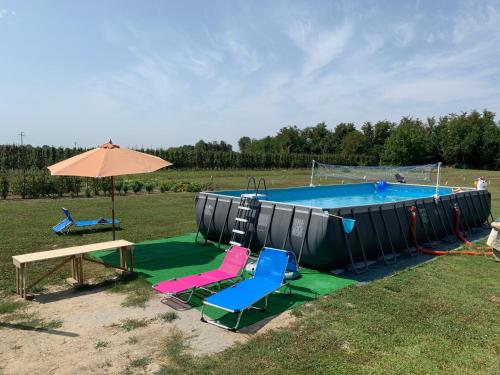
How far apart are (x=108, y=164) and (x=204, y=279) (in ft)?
11.1

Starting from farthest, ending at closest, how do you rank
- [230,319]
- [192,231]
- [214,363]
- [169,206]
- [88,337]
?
1. [169,206]
2. [192,231]
3. [230,319]
4. [88,337]
5. [214,363]

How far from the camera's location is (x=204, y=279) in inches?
271

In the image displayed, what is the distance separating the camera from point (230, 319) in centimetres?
593

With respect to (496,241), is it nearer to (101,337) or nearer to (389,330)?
(389,330)

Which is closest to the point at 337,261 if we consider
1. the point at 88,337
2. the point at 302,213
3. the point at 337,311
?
the point at 302,213

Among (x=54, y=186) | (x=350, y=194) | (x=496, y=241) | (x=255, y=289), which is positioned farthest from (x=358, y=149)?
(x=255, y=289)

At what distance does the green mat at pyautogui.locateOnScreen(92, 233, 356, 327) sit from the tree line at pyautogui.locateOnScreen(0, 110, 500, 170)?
1057 inches

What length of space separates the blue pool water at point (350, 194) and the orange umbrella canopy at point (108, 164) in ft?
18.1

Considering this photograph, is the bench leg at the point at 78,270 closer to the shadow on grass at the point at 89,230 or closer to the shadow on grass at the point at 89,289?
the shadow on grass at the point at 89,289

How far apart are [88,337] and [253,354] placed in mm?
2247

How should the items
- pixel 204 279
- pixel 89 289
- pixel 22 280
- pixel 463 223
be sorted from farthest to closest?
pixel 463 223 < pixel 89 289 < pixel 204 279 < pixel 22 280

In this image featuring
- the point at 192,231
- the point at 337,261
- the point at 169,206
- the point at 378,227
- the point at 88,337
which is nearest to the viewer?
the point at 88,337

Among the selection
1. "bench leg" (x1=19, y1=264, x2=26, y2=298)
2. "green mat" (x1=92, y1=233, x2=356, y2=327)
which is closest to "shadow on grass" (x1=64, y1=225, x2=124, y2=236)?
"green mat" (x1=92, y1=233, x2=356, y2=327)

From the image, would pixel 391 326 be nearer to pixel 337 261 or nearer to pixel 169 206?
pixel 337 261
